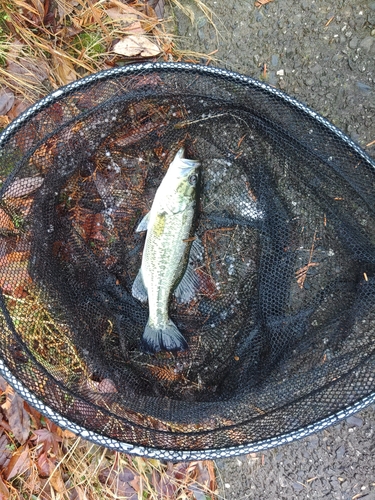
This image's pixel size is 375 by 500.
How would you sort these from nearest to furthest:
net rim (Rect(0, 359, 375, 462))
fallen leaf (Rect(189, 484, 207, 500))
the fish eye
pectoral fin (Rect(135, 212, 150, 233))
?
net rim (Rect(0, 359, 375, 462)), the fish eye, pectoral fin (Rect(135, 212, 150, 233)), fallen leaf (Rect(189, 484, 207, 500))

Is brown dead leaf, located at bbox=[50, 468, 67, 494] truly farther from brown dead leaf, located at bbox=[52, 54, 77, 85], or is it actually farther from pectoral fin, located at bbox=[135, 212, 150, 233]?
brown dead leaf, located at bbox=[52, 54, 77, 85]

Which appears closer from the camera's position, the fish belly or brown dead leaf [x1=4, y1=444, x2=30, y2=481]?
the fish belly

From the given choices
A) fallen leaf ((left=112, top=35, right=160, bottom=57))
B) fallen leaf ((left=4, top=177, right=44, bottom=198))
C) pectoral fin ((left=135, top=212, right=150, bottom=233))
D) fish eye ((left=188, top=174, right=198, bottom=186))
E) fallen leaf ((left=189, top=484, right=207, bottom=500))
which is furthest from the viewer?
fallen leaf ((left=189, top=484, right=207, bottom=500))

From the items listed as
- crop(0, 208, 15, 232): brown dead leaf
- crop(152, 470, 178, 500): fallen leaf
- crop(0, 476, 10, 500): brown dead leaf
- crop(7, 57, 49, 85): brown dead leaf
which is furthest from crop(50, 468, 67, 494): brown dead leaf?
crop(7, 57, 49, 85): brown dead leaf

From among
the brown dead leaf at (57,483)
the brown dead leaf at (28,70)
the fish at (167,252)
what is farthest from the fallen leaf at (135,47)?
the brown dead leaf at (57,483)

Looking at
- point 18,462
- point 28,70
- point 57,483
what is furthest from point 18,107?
point 57,483

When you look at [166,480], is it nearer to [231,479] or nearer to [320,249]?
[231,479]

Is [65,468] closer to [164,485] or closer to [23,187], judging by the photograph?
[164,485]

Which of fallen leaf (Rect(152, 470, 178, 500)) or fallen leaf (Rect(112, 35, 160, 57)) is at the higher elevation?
fallen leaf (Rect(112, 35, 160, 57))
